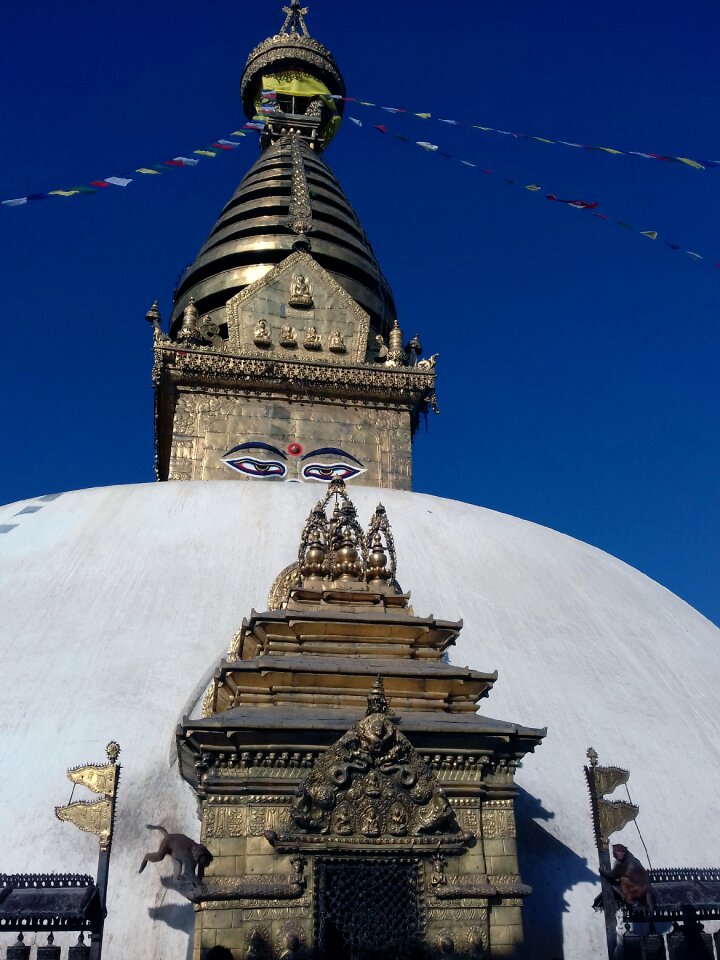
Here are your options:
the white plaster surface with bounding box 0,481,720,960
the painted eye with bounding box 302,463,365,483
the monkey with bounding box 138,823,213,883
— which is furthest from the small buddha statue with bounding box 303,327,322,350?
the monkey with bounding box 138,823,213,883

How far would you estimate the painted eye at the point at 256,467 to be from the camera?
513 inches

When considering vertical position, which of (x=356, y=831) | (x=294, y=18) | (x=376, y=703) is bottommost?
(x=356, y=831)

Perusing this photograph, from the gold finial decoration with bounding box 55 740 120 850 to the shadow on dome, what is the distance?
2.54 metres

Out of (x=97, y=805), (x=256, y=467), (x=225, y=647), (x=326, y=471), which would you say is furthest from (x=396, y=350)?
(x=97, y=805)

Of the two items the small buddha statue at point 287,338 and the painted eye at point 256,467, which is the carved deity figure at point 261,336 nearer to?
the small buddha statue at point 287,338

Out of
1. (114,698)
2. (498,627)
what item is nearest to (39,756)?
(114,698)

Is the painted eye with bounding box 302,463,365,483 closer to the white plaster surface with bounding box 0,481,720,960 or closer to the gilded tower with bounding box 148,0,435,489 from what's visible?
the gilded tower with bounding box 148,0,435,489

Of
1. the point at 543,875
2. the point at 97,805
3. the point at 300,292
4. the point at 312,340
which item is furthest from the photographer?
the point at 300,292

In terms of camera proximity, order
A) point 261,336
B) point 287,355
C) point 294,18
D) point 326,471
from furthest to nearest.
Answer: point 294,18 < point 261,336 < point 287,355 < point 326,471

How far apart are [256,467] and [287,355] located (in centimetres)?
218

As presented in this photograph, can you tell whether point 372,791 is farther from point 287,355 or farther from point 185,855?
point 287,355

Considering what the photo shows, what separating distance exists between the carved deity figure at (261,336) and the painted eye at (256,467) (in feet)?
7.54

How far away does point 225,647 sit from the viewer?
6770 mm

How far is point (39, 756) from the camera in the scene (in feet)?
18.9
